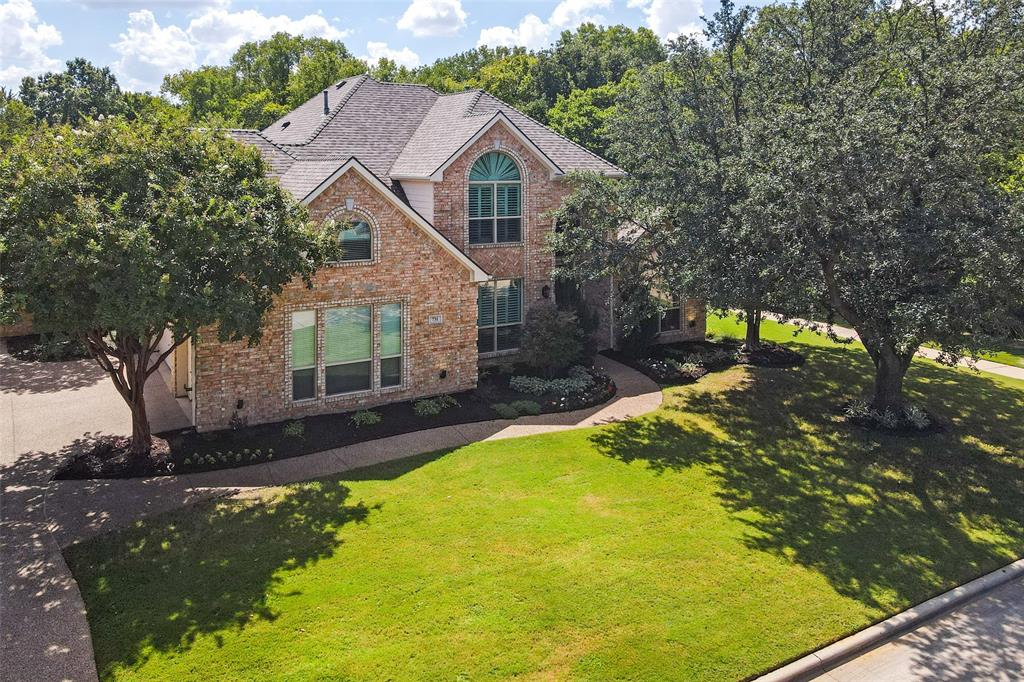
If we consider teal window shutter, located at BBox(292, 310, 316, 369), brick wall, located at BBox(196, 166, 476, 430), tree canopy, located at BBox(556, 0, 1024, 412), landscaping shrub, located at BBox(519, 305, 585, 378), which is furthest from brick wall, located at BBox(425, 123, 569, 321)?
teal window shutter, located at BBox(292, 310, 316, 369)

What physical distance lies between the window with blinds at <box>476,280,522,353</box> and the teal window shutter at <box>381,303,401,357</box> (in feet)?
14.3

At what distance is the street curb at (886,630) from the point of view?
10.6 meters

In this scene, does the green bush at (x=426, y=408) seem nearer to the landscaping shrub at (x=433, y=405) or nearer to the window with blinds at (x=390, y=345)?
the landscaping shrub at (x=433, y=405)

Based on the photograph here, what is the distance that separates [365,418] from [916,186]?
1390 centimetres

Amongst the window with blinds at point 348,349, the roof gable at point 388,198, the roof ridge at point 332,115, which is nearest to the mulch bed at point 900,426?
the roof gable at point 388,198

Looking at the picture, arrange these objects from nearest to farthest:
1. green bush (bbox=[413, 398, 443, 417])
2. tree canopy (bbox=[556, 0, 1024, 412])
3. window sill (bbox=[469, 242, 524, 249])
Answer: tree canopy (bbox=[556, 0, 1024, 412]), green bush (bbox=[413, 398, 443, 417]), window sill (bbox=[469, 242, 524, 249])

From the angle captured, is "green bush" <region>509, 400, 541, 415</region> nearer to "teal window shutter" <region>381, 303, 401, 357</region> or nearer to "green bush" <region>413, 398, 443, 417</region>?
"green bush" <region>413, 398, 443, 417</region>

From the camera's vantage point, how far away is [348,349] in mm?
19406

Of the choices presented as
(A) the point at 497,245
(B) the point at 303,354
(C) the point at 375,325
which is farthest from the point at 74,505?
(A) the point at 497,245

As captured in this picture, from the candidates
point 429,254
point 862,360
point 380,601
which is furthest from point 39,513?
point 862,360

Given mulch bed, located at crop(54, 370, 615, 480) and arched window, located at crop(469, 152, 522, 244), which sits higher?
arched window, located at crop(469, 152, 522, 244)

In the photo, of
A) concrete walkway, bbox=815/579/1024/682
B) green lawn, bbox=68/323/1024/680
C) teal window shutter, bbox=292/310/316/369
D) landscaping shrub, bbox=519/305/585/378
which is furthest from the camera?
landscaping shrub, bbox=519/305/585/378

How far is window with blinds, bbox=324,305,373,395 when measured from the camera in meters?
19.1

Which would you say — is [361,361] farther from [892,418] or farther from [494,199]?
[892,418]
